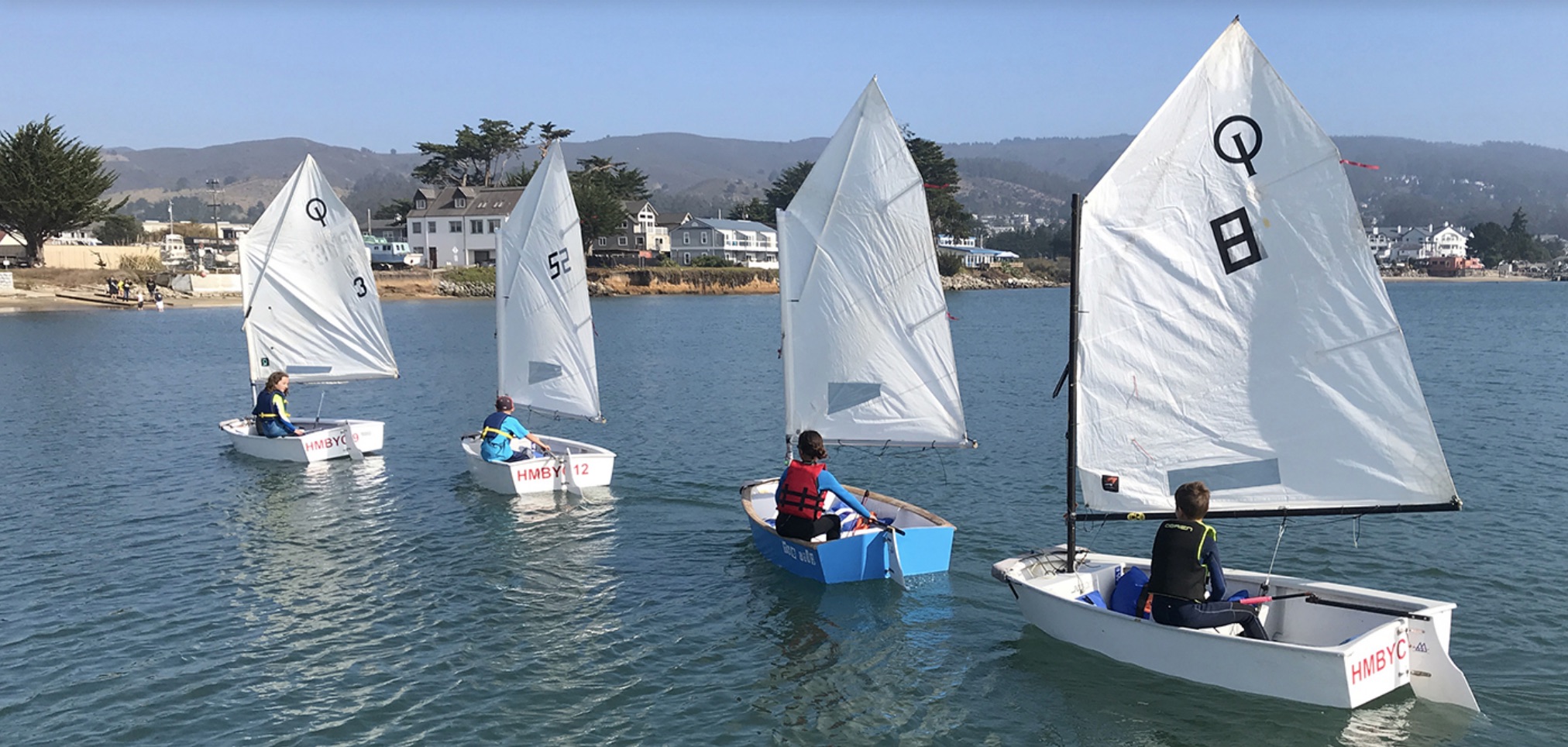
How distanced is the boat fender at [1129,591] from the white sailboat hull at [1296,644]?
17.7 inches

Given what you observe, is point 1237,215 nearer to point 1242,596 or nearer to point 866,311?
point 1242,596

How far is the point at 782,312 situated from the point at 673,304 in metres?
82.7

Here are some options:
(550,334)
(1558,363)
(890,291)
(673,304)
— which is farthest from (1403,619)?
(673,304)

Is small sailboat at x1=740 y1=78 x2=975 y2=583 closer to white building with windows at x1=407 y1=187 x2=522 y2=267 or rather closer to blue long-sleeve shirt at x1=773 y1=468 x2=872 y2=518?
blue long-sleeve shirt at x1=773 y1=468 x2=872 y2=518

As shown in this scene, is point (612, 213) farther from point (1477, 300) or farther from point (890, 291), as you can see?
point (890, 291)

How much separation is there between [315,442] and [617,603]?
11.9 metres

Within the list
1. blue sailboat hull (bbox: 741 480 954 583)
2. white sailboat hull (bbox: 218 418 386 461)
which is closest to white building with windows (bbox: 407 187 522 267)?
white sailboat hull (bbox: 218 418 386 461)

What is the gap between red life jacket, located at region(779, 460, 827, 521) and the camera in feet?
45.9

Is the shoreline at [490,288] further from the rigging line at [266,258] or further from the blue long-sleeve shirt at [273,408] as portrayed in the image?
the blue long-sleeve shirt at [273,408]

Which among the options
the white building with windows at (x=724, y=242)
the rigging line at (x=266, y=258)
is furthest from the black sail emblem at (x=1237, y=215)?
the white building with windows at (x=724, y=242)

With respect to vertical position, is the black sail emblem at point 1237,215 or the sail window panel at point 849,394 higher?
the black sail emblem at point 1237,215

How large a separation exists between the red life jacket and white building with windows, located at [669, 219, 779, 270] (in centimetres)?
12308

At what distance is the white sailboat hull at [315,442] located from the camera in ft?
75.4

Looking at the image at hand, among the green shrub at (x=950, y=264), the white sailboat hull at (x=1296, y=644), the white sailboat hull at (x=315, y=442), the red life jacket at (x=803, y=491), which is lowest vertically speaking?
the white sailboat hull at (x=1296, y=644)
